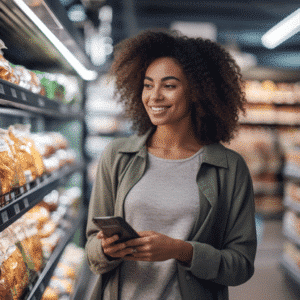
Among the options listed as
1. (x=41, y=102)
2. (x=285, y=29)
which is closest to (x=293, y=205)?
(x=285, y=29)

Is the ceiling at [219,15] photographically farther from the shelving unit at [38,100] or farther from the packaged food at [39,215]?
the packaged food at [39,215]

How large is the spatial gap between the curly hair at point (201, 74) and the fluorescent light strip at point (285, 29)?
3495 millimetres

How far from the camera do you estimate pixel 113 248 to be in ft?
3.99

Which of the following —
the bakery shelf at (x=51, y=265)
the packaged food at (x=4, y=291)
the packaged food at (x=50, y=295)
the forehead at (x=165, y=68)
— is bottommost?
the packaged food at (x=50, y=295)

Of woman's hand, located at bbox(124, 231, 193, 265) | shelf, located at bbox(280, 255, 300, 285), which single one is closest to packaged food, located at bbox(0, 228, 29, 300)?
woman's hand, located at bbox(124, 231, 193, 265)

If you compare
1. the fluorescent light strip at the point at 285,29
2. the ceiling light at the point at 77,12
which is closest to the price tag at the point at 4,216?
the fluorescent light strip at the point at 285,29

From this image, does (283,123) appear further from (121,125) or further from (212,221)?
(212,221)

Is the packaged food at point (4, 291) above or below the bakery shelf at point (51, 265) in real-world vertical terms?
above

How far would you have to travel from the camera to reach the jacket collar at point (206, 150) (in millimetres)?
1412

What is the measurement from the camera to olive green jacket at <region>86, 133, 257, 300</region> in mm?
1313

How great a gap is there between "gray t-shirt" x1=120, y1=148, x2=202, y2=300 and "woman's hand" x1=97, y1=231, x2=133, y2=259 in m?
0.17

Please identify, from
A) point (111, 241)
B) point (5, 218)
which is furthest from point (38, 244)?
point (111, 241)

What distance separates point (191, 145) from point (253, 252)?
1.67ft

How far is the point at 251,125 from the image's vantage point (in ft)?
23.0
